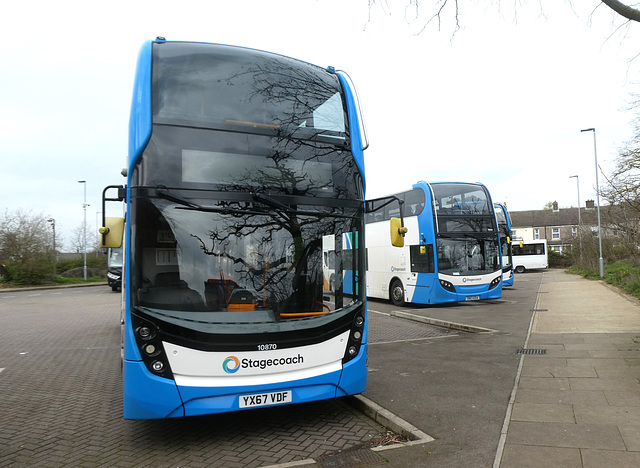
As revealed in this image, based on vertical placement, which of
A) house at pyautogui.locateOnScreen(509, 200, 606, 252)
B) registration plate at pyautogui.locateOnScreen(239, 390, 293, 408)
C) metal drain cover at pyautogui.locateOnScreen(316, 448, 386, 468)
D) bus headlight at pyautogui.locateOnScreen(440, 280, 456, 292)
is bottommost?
A: metal drain cover at pyautogui.locateOnScreen(316, 448, 386, 468)

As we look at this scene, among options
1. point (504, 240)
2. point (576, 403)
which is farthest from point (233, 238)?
point (504, 240)

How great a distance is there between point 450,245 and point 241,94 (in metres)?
12.3

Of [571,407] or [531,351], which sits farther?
[531,351]

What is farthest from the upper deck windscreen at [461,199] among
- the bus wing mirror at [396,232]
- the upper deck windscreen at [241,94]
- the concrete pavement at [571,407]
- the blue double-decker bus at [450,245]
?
the upper deck windscreen at [241,94]

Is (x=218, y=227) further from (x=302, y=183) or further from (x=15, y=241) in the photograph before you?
(x=15, y=241)

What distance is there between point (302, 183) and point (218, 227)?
97cm

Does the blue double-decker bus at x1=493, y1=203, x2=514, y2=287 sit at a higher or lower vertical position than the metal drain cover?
higher

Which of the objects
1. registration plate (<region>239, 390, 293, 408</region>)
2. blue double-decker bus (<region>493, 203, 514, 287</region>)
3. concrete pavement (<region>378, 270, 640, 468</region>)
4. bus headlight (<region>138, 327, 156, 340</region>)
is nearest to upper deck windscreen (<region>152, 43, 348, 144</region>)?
bus headlight (<region>138, 327, 156, 340</region>)

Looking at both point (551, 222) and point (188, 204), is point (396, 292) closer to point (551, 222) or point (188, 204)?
point (188, 204)

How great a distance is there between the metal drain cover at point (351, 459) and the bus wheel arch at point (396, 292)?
13526 mm

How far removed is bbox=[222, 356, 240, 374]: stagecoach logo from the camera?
4.41 meters

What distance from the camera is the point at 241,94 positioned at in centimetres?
501

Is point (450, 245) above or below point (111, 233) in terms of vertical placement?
below

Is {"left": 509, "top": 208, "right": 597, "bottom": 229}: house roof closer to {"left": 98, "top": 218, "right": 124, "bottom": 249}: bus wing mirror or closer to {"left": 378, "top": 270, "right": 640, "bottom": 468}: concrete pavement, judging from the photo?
{"left": 378, "top": 270, "right": 640, "bottom": 468}: concrete pavement
